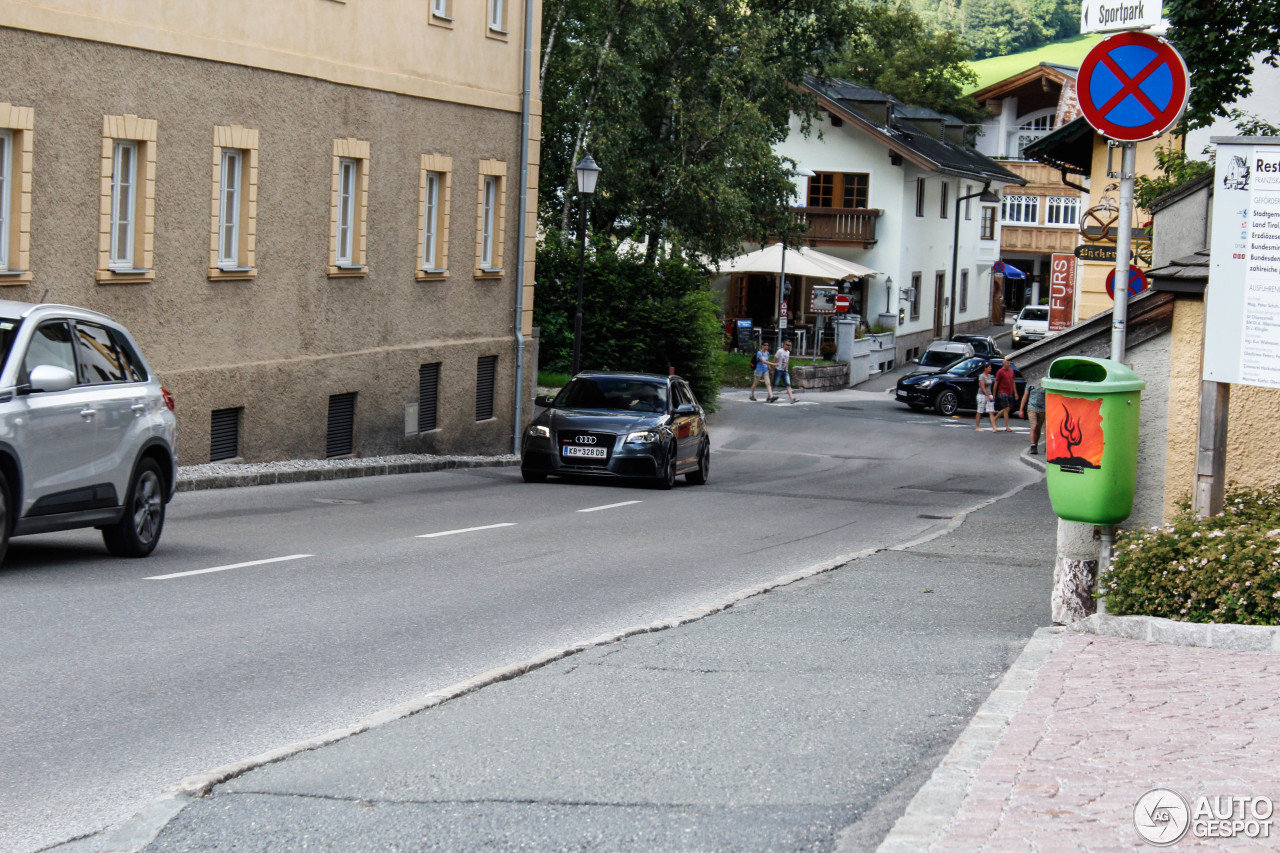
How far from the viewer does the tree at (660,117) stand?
137ft

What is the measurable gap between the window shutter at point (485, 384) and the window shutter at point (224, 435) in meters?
8.35

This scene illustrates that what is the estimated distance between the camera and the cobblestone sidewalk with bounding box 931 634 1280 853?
4.91 m

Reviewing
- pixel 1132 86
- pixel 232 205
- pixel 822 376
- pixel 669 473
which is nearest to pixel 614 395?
pixel 669 473

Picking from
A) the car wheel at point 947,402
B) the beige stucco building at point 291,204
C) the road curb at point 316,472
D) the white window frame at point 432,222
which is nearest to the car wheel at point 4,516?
the beige stucco building at point 291,204

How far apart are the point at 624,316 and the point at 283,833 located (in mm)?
35151

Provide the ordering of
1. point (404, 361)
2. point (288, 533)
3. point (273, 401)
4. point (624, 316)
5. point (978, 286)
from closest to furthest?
point (288, 533) → point (273, 401) → point (404, 361) → point (624, 316) → point (978, 286)

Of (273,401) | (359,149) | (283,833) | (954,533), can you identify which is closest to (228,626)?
(283,833)

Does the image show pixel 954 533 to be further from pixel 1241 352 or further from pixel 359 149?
pixel 359 149

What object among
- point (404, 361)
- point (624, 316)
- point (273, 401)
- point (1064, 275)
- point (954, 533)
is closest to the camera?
point (954, 533)

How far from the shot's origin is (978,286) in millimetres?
81562

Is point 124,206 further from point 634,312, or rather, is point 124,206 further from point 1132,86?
point 634,312

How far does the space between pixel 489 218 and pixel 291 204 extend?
7028 mm

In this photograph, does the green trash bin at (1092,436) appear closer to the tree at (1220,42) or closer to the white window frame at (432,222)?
the tree at (1220,42)

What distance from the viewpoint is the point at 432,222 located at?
1071 inches
